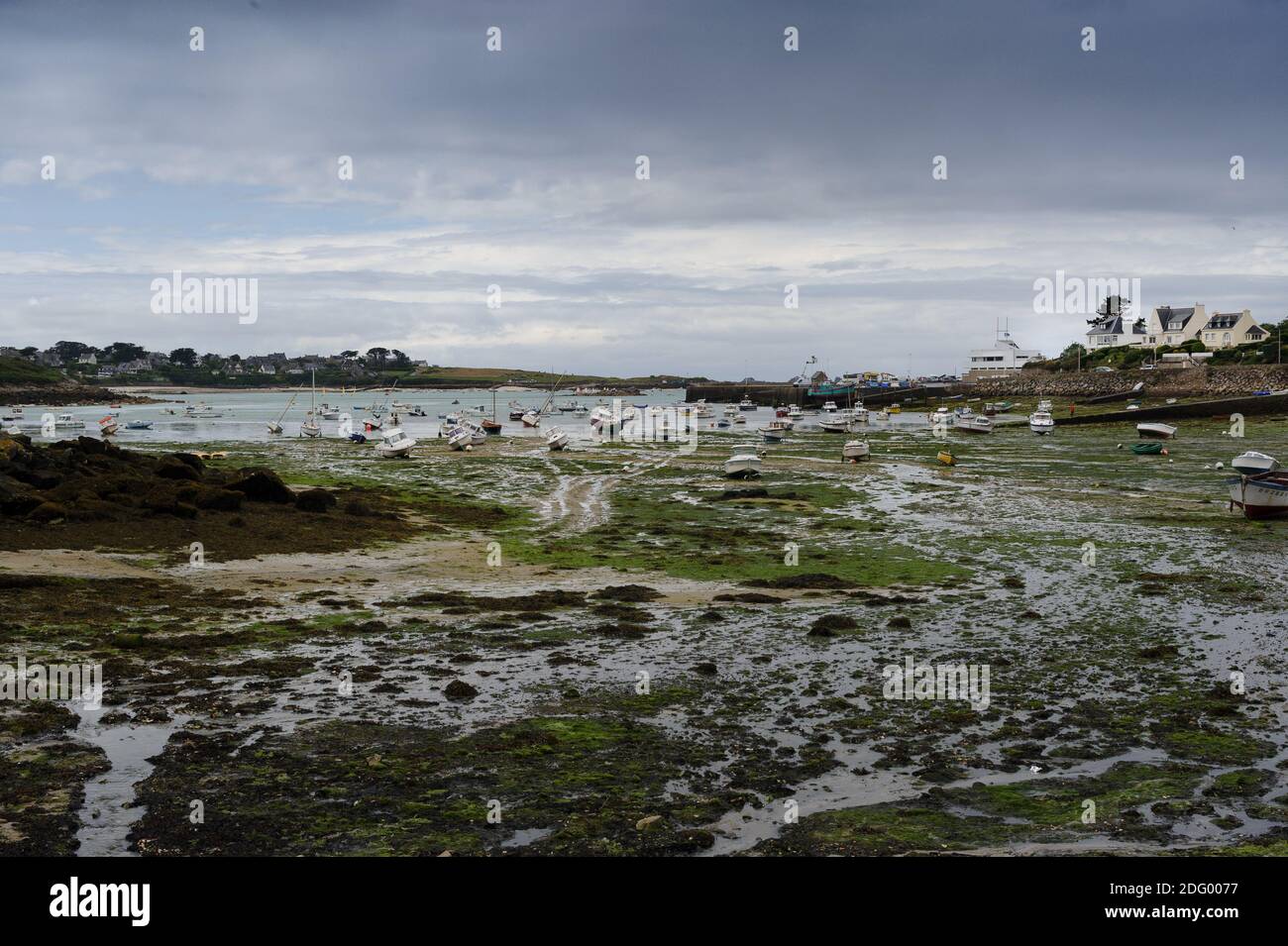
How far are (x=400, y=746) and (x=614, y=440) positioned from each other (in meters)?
85.9

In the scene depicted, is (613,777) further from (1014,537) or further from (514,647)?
(1014,537)

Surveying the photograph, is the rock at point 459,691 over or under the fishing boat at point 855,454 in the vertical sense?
under

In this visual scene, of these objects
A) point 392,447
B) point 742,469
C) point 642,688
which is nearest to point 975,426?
point 742,469

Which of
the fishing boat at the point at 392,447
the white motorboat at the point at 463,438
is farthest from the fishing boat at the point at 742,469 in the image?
the white motorboat at the point at 463,438

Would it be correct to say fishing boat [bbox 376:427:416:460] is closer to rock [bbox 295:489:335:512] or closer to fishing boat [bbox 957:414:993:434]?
rock [bbox 295:489:335:512]

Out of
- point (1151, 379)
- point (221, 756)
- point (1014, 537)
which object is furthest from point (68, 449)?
point (1151, 379)

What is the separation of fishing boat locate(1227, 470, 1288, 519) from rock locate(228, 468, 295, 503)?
35.1 meters

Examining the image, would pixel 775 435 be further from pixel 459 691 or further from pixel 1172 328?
pixel 1172 328

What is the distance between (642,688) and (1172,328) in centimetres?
17201

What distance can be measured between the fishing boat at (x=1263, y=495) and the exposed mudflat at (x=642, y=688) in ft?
4.61

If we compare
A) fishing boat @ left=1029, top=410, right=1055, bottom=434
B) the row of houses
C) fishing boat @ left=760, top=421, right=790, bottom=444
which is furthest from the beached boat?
the row of houses

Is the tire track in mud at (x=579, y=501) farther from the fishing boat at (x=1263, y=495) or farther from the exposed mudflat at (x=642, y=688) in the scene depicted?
the fishing boat at (x=1263, y=495)

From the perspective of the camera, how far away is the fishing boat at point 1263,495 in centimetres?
3806
